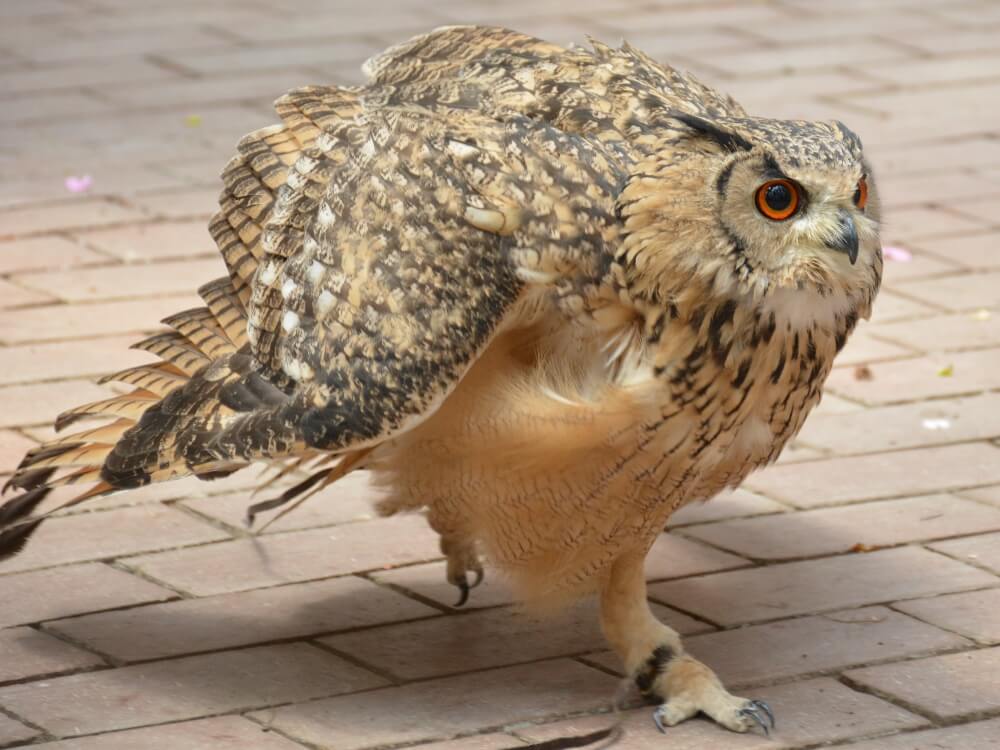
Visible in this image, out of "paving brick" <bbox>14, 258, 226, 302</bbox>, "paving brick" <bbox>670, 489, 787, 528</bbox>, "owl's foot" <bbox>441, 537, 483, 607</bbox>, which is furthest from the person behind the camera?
"paving brick" <bbox>14, 258, 226, 302</bbox>

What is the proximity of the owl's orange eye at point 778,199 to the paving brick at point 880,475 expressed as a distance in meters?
1.57

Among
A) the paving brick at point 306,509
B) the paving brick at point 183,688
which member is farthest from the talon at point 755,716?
the paving brick at point 306,509

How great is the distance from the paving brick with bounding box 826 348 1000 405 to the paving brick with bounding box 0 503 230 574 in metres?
1.90

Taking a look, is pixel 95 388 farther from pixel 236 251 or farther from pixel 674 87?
pixel 674 87

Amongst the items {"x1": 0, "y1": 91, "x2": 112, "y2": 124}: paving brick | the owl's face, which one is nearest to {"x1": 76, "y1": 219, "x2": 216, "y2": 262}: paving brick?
{"x1": 0, "y1": 91, "x2": 112, "y2": 124}: paving brick

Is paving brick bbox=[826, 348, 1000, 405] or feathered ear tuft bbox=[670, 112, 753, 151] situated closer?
feathered ear tuft bbox=[670, 112, 753, 151]

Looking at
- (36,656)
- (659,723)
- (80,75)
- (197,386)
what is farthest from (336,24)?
(659,723)

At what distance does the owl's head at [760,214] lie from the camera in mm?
3373

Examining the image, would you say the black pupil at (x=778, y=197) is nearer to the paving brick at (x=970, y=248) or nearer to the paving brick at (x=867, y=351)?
the paving brick at (x=867, y=351)

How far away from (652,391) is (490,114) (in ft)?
2.21

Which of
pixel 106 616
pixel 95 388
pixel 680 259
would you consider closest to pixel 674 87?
pixel 680 259

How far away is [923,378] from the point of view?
18.2 feet

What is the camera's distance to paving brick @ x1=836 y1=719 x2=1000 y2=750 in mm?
3631

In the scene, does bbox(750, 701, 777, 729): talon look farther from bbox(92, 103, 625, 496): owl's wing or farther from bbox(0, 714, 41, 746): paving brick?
A: bbox(0, 714, 41, 746): paving brick
